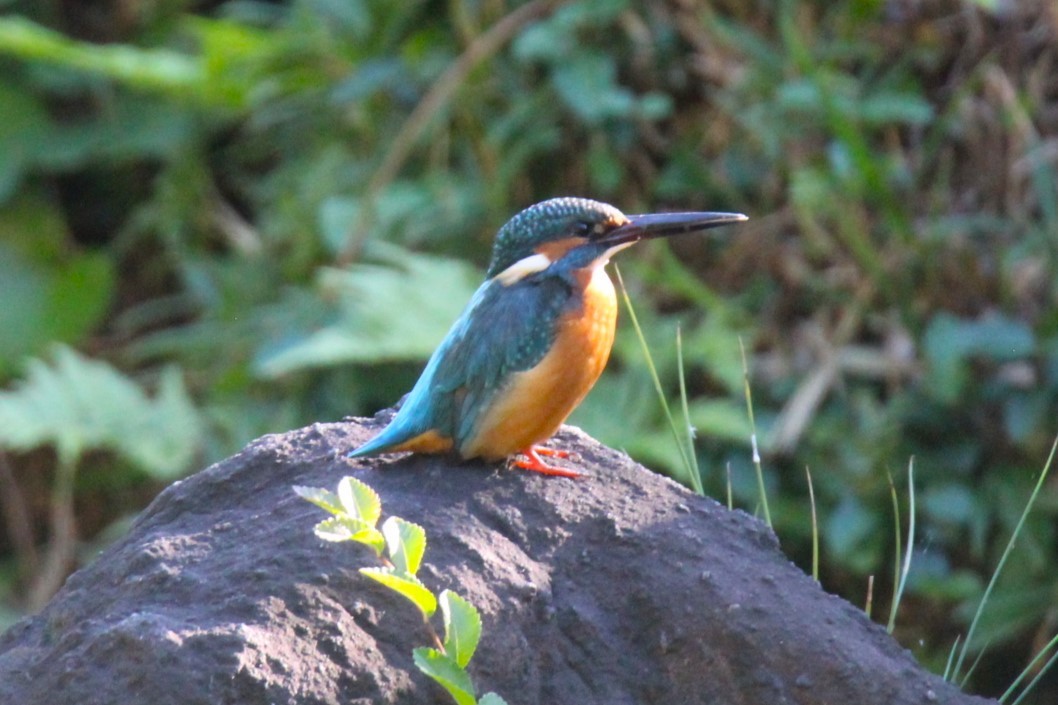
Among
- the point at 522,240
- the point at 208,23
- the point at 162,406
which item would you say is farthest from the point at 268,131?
the point at 522,240

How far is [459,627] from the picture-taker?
2.11 meters

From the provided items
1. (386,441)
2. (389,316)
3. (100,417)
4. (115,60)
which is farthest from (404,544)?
(115,60)

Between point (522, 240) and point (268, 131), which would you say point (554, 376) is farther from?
point (268, 131)

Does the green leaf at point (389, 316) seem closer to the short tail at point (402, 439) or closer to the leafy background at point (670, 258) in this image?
the leafy background at point (670, 258)

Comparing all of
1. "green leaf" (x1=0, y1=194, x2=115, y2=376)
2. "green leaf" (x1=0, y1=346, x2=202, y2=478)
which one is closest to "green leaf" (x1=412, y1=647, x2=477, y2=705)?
"green leaf" (x1=0, y1=346, x2=202, y2=478)

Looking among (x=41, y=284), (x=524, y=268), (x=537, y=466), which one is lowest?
(x=41, y=284)

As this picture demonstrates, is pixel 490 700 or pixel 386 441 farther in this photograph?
pixel 386 441

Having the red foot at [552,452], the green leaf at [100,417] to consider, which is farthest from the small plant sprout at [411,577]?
the green leaf at [100,417]

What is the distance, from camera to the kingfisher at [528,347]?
8.61ft

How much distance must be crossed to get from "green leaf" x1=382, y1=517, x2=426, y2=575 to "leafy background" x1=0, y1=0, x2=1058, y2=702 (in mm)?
2687

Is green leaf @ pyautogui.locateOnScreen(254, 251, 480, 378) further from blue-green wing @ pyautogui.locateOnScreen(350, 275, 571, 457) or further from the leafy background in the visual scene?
blue-green wing @ pyautogui.locateOnScreen(350, 275, 571, 457)

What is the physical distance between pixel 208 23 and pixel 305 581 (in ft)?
15.6

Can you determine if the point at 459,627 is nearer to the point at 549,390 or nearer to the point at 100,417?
the point at 549,390

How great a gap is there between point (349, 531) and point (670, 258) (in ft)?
11.6
